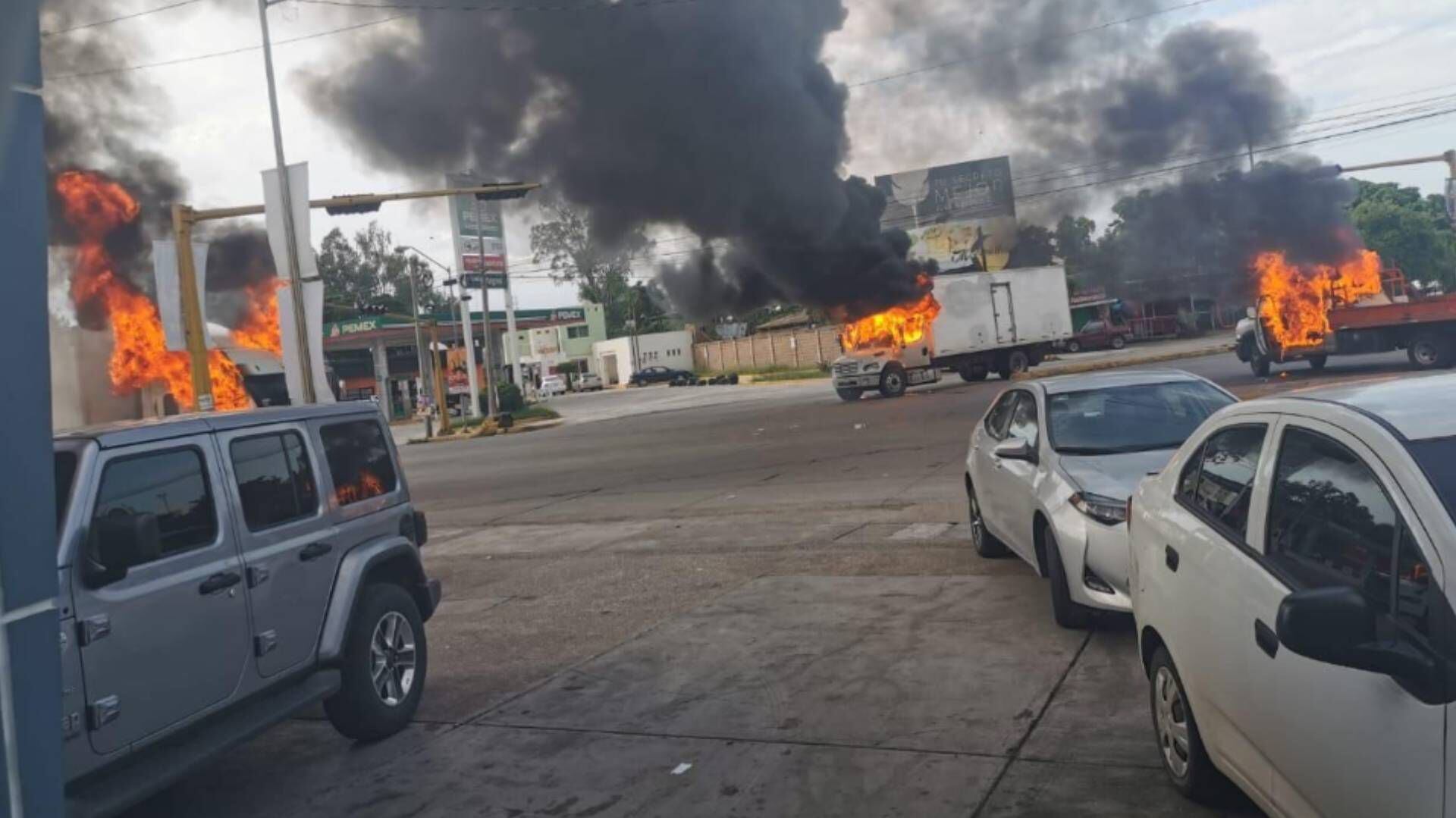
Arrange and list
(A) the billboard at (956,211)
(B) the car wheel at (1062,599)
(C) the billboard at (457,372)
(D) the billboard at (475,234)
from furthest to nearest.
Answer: (A) the billboard at (956,211) < (C) the billboard at (457,372) < (D) the billboard at (475,234) < (B) the car wheel at (1062,599)

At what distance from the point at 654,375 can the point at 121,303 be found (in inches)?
2025

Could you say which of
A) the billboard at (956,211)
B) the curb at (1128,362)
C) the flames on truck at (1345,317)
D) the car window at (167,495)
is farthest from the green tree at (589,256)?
the car window at (167,495)

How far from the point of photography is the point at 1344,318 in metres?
24.9

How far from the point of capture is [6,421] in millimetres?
2346

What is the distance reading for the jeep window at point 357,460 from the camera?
5852 mm

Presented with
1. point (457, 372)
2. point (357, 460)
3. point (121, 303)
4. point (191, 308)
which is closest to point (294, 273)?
point (191, 308)

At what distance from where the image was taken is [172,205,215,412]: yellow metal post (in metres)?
18.3

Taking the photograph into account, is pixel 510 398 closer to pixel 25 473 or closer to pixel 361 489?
pixel 361 489

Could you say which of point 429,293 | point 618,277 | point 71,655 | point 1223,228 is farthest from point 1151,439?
point 429,293

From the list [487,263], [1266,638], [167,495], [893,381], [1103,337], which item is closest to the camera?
[1266,638]

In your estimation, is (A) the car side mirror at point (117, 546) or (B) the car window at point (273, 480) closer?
(A) the car side mirror at point (117, 546)

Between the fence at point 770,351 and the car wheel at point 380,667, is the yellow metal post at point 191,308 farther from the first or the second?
the fence at point 770,351

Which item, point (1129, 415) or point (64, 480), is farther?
point (1129, 415)

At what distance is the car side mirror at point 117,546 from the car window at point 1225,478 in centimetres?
365
